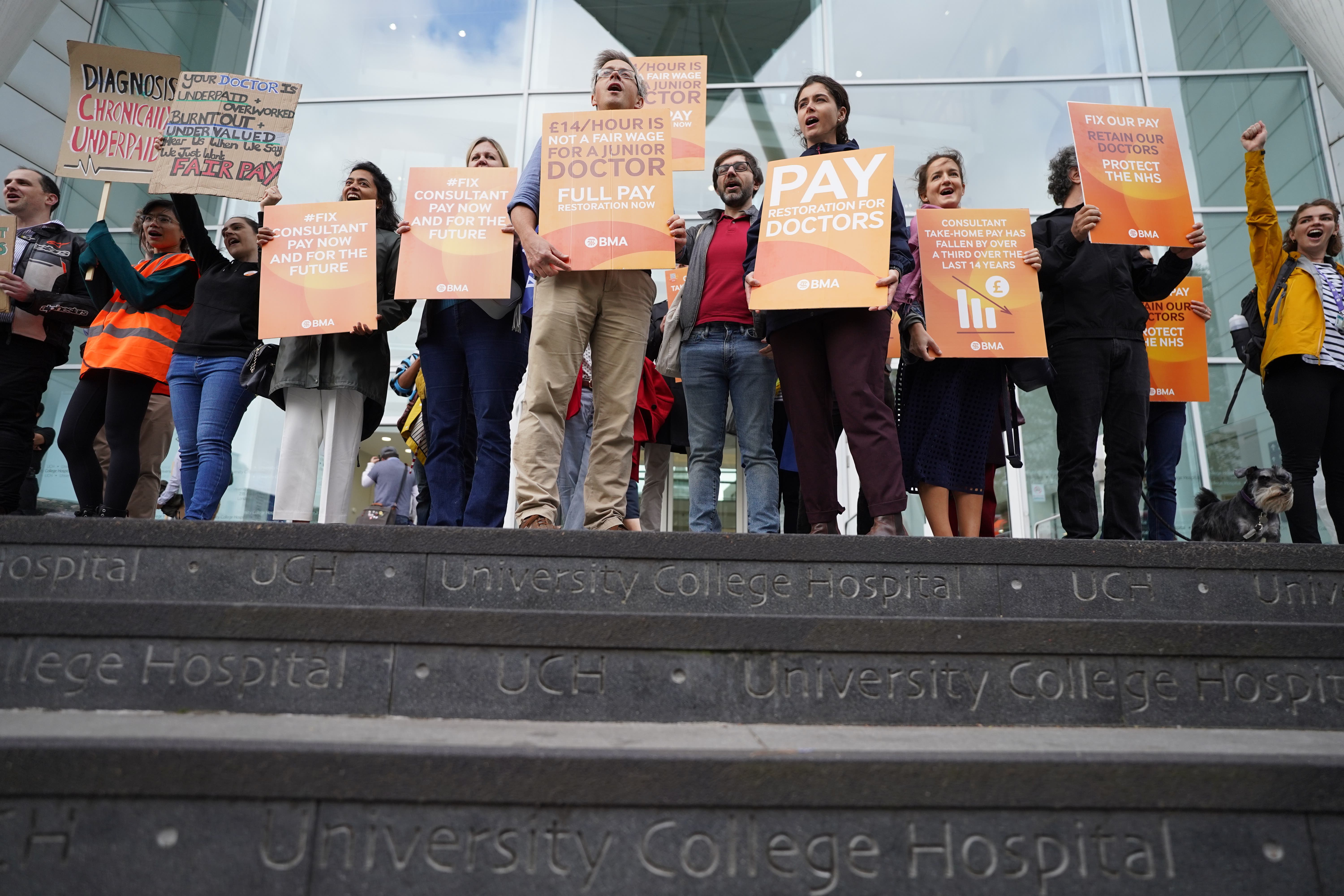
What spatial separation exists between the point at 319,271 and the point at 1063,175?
3.78 meters

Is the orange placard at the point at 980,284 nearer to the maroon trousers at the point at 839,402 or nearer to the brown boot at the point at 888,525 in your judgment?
the maroon trousers at the point at 839,402

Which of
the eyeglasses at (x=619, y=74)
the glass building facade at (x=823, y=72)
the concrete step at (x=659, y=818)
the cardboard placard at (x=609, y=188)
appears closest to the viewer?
the concrete step at (x=659, y=818)

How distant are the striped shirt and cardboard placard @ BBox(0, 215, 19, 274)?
255 inches

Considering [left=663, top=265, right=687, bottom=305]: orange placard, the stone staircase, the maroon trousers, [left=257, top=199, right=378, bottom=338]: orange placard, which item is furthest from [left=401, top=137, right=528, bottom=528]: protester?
[left=663, top=265, right=687, bottom=305]: orange placard

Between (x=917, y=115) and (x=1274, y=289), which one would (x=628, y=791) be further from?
(x=917, y=115)

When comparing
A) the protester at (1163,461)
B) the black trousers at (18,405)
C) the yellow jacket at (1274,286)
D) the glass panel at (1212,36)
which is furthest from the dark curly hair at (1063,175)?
the glass panel at (1212,36)

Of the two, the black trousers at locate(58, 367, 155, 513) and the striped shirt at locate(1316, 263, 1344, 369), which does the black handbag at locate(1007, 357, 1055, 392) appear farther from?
the black trousers at locate(58, 367, 155, 513)

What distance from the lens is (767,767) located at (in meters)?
1.79

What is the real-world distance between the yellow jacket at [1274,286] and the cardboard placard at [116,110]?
18.3 ft

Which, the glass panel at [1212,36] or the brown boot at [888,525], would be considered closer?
the brown boot at [888,525]

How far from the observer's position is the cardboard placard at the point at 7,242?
184 inches

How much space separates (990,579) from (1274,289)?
2.97 m

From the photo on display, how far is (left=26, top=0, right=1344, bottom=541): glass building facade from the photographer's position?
31.1 ft

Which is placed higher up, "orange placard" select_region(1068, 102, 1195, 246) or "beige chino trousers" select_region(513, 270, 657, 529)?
"orange placard" select_region(1068, 102, 1195, 246)
